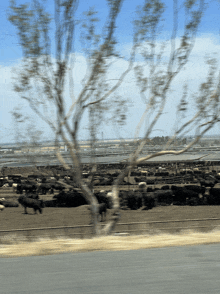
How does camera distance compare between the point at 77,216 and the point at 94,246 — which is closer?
the point at 94,246

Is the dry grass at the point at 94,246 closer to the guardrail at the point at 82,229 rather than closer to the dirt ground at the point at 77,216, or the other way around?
the guardrail at the point at 82,229

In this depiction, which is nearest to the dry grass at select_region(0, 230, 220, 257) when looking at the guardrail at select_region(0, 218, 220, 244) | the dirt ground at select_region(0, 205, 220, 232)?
the guardrail at select_region(0, 218, 220, 244)

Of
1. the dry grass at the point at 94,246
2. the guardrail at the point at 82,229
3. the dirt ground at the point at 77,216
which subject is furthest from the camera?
the dirt ground at the point at 77,216

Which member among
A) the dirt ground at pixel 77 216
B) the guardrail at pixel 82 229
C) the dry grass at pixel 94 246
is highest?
the dry grass at pixel 94 246

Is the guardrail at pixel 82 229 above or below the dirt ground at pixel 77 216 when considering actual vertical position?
above

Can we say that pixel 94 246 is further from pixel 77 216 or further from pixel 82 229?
pixel 77 216

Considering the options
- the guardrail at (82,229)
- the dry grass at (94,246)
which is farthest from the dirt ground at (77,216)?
the dry grass at (94,246)

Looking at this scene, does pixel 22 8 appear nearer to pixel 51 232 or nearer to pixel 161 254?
pixel 51 232

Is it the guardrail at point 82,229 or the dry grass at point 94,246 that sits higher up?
the dry grass at point 94,246

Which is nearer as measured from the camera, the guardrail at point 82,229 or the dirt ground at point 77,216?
the guardrail at point 82,229

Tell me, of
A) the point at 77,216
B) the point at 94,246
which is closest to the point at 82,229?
the point at 94,246

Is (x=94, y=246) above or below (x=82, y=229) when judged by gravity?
above

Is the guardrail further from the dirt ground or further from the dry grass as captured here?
the dirt ground

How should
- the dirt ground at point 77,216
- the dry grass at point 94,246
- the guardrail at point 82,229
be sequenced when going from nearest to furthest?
the dry grass at point 94,246 → the guardrail at point 82,229 → the dirt ground at point 77,216
